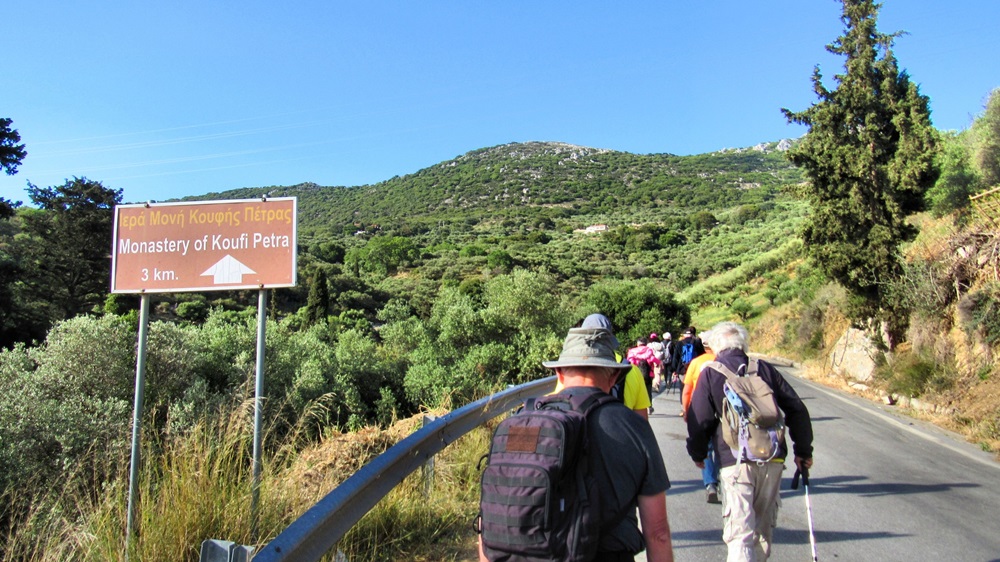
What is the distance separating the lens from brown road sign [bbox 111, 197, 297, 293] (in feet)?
18.3

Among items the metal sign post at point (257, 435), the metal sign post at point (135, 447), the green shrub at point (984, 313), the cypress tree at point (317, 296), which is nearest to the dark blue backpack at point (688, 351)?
the green shrub at point (984, 313)

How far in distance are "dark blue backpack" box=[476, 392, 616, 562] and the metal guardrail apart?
0.83 meters

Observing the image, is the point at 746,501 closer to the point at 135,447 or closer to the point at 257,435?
the point at 257,435

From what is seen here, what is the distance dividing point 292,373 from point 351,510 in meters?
10.1

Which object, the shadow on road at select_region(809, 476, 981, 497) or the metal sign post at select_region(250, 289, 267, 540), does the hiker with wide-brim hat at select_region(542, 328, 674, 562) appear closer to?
the metal sign post at select_region(250, 289, 267, 540)

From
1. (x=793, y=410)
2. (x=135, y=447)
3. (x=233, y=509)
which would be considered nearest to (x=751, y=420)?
(x=793, y=410)

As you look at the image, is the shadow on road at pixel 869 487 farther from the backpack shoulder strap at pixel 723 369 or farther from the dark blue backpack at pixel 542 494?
the dark blue backpack at pixel 542 494

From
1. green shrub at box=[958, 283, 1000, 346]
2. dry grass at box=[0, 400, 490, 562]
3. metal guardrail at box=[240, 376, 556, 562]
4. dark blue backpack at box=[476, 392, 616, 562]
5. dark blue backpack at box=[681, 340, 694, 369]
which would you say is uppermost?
green shrub at box=[958, 283, 1000, 346]

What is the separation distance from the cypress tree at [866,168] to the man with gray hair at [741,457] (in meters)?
16.3

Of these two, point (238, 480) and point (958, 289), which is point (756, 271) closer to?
point (958, 289)

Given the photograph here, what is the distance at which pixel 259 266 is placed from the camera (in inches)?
220

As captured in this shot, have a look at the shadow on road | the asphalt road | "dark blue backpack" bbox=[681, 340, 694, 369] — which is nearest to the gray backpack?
the asphalt road

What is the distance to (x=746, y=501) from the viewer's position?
401 cm

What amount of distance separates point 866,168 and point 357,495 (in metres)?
20.1
